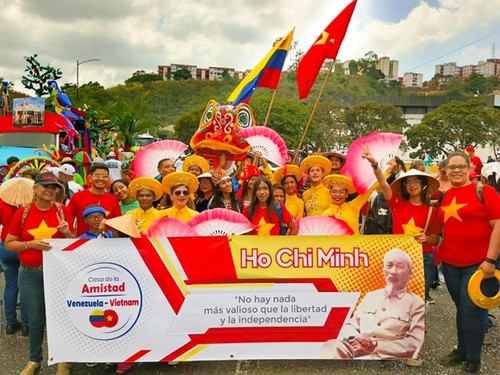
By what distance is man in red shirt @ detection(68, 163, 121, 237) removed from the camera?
4.59m

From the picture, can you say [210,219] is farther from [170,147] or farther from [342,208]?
[170,147]

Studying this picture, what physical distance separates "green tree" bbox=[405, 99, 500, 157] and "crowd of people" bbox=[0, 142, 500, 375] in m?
44.4

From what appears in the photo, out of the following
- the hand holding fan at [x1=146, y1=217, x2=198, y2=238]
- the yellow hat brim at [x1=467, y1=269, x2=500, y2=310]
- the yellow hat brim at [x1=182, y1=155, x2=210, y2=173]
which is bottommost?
the yellow hat brim at [x1=467, y1=269, x2=500, y2=310]

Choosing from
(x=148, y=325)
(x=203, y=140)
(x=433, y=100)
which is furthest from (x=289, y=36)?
(x=433, y=100)

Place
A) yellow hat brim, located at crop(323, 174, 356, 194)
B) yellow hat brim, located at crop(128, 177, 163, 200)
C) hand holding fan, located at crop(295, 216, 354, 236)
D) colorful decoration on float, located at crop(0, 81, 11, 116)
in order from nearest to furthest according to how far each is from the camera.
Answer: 1. hand holding fan, located at crop(295, 216, 354, 236)
2. yellow hat brim, located at crop(128, 177, 163, 200)
3. yellow hat brim, located at crop(323, 174, 356, 194)
4. colorful decoration on float, located at crop(0, 81, 11, 116)

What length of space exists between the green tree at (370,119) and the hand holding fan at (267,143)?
A: 4554 centimetres

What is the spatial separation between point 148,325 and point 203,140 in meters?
3.50

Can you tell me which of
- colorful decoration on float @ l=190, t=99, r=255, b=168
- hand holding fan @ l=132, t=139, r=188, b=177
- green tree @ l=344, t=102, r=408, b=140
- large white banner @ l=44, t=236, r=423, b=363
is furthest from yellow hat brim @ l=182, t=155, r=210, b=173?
green tree @ l=344, t=102, r=408, b=140

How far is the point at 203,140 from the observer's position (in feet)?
22.5

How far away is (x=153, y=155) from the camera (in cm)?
643

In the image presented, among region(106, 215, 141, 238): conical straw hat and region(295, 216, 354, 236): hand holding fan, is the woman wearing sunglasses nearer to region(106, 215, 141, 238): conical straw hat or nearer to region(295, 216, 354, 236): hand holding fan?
region(106, 215, 141, 238): conical straw hat

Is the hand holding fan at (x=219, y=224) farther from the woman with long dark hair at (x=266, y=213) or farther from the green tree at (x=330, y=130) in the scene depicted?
the green tree at (x=330, y=130)

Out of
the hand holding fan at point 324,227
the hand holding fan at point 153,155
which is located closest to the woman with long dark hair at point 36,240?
the hand holding fan at point 324,227

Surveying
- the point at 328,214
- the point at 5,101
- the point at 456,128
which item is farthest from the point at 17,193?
the point at 456,128
